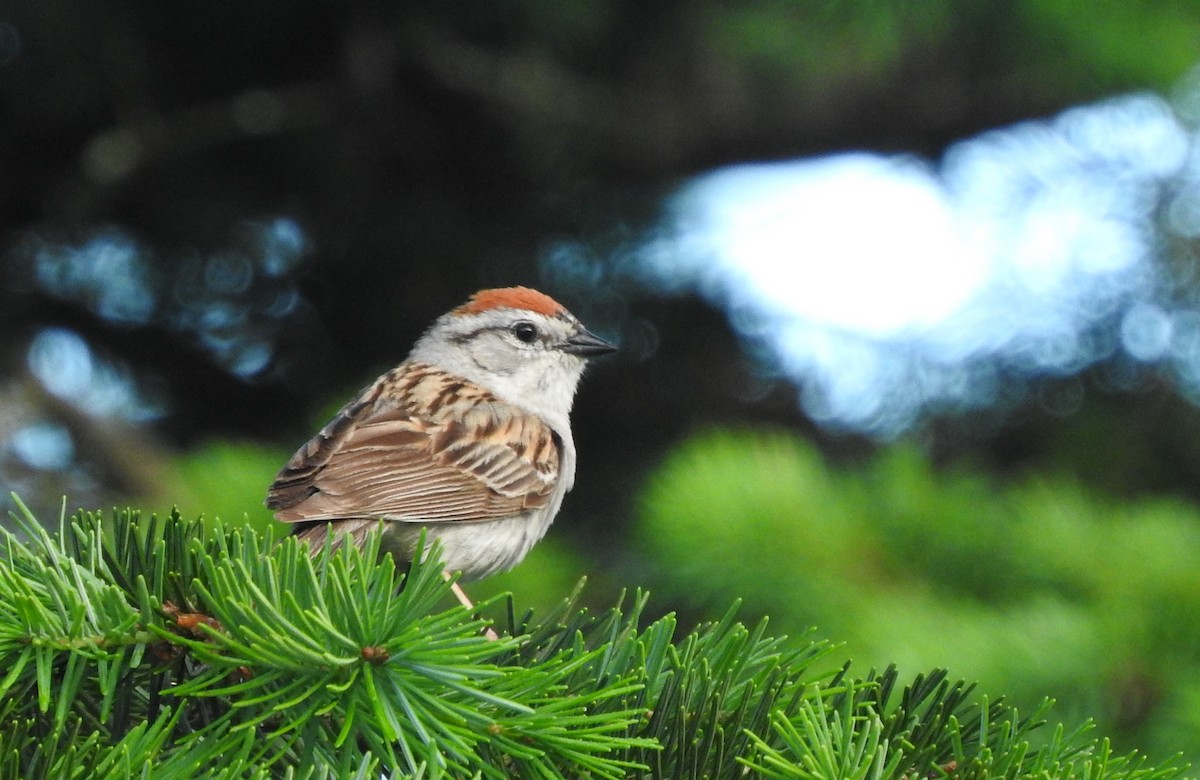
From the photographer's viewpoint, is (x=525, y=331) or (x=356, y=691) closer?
(x=356, y=691)

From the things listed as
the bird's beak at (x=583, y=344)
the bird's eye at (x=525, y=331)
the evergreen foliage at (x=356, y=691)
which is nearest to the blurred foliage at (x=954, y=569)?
the bird's beak at (x=583, y=344)

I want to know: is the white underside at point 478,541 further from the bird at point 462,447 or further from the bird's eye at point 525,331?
the bird's eye at point 525,331

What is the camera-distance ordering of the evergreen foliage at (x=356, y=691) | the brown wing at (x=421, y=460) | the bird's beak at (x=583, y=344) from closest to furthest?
the evergreen foliage at (x=356, y=691) < the brown wing at (x=421, y=460) < the bird's beak at (x=583, y=344)

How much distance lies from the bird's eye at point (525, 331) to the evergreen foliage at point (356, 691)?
92.4 inches

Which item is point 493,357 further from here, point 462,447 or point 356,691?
point 356,691

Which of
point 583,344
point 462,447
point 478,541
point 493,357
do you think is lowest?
point 478,541

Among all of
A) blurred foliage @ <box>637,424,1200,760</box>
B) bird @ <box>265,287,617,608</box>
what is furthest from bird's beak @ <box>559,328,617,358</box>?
blurred foliage @ <box>637,424,1200,760</box>

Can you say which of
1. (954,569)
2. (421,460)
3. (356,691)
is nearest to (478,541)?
(421,460)

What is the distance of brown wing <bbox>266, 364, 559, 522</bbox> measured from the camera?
3184 millimetres

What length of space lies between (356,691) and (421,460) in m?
1.83

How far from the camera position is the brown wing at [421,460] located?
3184mm

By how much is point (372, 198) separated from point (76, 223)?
1227mm

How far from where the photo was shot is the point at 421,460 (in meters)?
3.54

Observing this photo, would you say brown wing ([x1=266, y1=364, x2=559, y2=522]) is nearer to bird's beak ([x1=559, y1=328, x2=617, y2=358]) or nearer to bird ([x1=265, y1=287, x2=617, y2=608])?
bird ([x1=265, y1=287, x2=617, y2=608])
